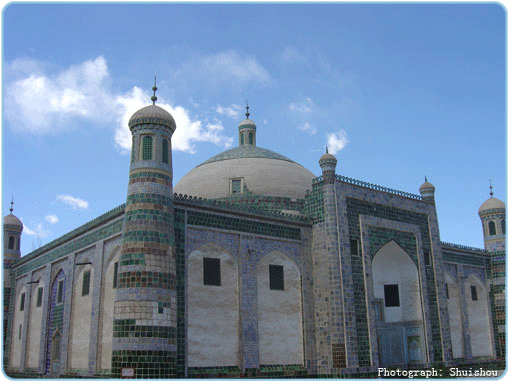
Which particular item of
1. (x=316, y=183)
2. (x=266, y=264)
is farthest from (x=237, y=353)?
(x=316, y=183)

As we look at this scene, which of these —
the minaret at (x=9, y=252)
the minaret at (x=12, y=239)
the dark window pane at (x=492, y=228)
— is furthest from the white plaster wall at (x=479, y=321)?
the minaret at (x=12, y=239)

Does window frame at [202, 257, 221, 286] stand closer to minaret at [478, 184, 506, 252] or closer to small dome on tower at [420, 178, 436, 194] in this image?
small dome on tower at [420, 178, 436, 194]

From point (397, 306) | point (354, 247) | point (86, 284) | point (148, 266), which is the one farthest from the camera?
point (397, 306)

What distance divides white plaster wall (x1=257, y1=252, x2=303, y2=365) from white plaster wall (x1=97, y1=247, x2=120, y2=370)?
5.34 m

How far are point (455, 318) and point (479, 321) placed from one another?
2.65 meters

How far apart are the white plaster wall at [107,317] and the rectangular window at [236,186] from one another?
803 centimetres

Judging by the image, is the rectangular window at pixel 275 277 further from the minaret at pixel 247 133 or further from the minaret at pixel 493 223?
the minaret at pixel 493 223

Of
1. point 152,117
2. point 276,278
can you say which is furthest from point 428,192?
point 152,117

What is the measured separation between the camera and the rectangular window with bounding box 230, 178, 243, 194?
26.5 metres

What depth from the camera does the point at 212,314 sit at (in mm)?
18953

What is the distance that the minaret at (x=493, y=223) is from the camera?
31.1 m

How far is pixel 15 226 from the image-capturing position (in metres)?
30.3

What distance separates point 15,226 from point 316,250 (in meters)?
18.0

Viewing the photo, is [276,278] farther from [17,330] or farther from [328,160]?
[17,330]
